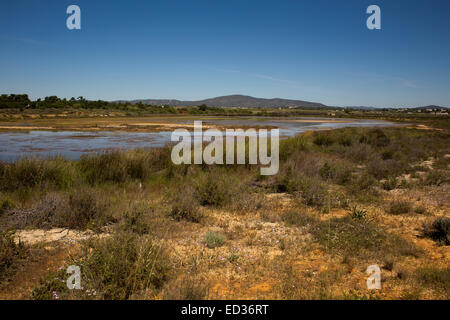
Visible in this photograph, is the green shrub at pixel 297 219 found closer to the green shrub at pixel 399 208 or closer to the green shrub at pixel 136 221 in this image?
the green shrub at pixel 399 208

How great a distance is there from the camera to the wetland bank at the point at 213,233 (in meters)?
3.97

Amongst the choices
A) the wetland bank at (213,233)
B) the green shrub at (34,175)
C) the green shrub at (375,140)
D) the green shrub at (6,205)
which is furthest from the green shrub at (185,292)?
the green shrub at (375,140)

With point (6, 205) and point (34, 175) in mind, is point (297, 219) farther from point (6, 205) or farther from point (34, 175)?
point (34, 175)

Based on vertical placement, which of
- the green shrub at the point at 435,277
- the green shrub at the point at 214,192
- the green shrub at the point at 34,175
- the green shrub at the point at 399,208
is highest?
the green shrub at the point at 34,175

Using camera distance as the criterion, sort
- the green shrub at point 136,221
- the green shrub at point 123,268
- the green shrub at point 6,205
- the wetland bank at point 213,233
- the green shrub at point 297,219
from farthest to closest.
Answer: the green shrub at point 297,219, the green shrub at point 6,205, the green shrub at point 136,221, the wetland bank at point 213,233, the green shrub at point 123,268

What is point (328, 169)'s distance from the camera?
11.4 metres

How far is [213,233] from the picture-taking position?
5.72 metres

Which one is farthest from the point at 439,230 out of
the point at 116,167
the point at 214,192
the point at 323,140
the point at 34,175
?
the point at 323,140

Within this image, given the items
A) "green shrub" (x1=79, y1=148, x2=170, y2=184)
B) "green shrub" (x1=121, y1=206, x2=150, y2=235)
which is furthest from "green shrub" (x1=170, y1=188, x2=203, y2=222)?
"green shrub" (x1=79, y1=148, x2=170, y2=184)

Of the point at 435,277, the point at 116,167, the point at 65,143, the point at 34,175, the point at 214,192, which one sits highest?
the point at 65,143

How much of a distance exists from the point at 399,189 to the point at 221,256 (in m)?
8.24

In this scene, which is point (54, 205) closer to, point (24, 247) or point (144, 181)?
point (24, 247)

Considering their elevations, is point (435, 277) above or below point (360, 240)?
below
